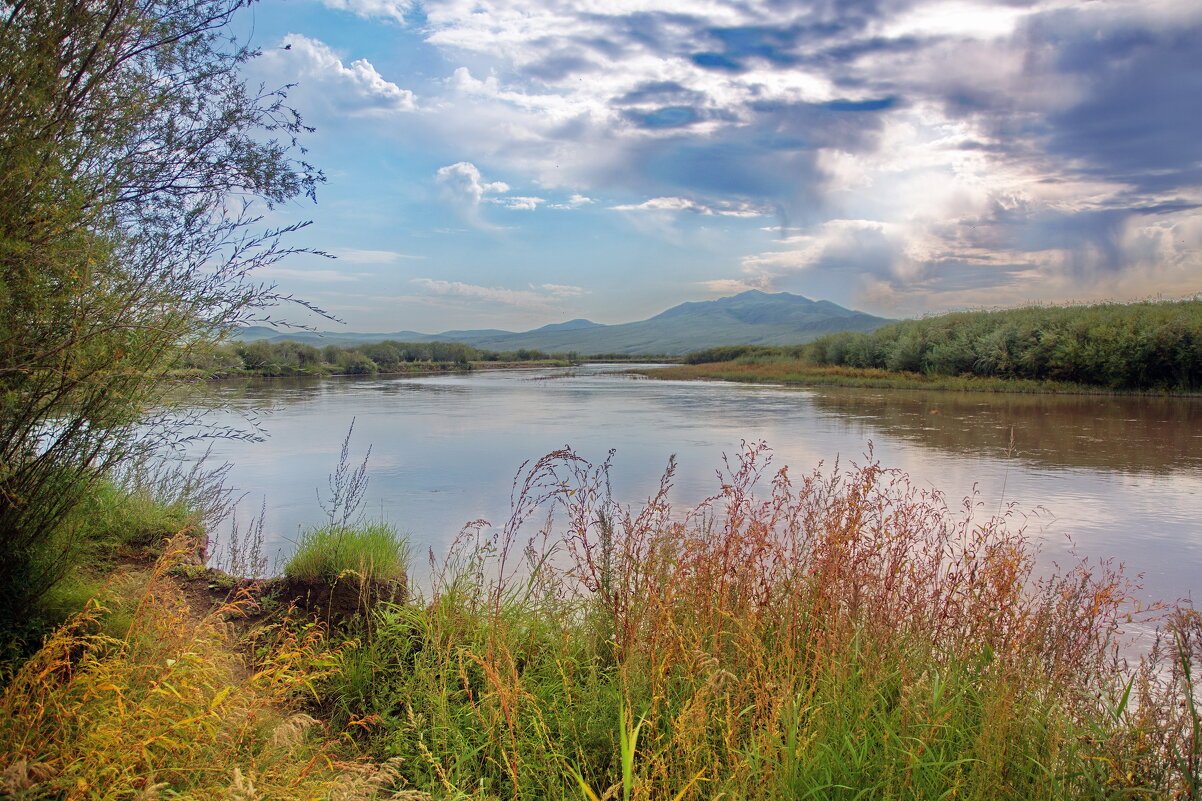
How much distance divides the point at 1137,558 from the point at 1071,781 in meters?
4.95

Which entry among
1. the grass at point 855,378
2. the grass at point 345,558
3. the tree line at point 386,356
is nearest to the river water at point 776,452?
the grass at point 345,558

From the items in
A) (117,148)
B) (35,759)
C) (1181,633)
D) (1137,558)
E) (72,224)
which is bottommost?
(1137,558)

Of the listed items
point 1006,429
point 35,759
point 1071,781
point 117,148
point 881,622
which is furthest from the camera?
point 1006,429

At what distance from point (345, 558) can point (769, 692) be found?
292 centimetres

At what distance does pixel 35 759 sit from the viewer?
82.4 inches

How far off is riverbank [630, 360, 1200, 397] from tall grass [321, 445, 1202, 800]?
24.7m

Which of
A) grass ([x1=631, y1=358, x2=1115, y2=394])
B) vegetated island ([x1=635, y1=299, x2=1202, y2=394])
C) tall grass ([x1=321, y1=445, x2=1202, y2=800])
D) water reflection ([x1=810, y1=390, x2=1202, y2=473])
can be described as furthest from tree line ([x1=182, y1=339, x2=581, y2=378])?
tall grass ([x1=321, y1=445, x2=1202, y2=800])

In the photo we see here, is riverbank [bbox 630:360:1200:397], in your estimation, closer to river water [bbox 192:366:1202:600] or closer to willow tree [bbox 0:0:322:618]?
river water [bbox 192:366:1202:600]

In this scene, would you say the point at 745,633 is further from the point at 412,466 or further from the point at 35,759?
the point at 412,466

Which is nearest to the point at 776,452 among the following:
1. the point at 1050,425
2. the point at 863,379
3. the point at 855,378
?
the point at 1050,425

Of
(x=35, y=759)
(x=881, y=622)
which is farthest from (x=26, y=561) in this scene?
(x=881, y=622)

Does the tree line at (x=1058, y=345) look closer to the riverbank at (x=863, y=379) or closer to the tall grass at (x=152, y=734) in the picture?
the riverbank at (x=863, y=379)

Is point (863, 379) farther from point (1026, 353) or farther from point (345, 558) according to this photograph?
point (345, 558)

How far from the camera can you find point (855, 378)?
3244 cm
